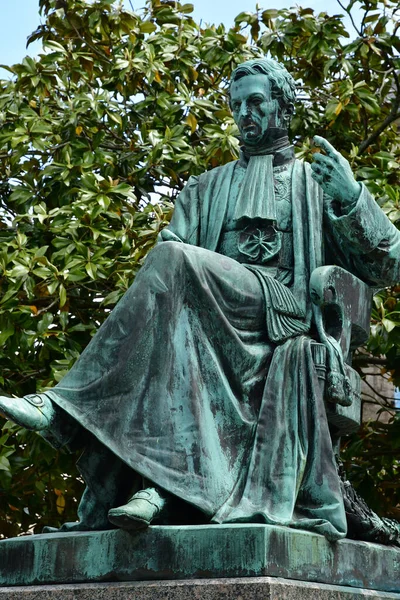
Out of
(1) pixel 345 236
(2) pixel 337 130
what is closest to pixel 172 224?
(1) pixel 345 236

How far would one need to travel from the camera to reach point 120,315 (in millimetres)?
5195

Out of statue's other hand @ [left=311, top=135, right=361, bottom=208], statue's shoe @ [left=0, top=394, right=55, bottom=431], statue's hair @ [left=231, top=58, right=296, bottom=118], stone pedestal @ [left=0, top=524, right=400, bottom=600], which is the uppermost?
statue's hair @ [left=231, top=58, right=296, bottom=118]

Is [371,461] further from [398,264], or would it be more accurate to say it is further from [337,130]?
[398,264]

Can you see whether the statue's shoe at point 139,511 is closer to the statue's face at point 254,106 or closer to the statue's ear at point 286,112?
the statue's face at point 254,106

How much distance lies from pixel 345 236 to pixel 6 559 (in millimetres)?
1974

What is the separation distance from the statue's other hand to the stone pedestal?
146cm

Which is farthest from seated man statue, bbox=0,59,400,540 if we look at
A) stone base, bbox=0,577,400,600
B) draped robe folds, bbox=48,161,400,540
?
stone base, bbox=0,577,400,600

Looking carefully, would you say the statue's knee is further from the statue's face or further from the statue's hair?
the statue's hair

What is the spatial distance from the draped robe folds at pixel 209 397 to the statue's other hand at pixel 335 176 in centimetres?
55

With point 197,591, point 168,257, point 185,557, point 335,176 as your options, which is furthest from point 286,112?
point 197,591

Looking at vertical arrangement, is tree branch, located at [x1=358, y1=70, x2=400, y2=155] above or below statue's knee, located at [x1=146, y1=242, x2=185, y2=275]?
above

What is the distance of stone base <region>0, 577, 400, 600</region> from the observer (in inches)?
175

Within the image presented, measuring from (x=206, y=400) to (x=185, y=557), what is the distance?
70cm

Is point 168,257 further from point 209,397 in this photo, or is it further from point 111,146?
point 111,146
